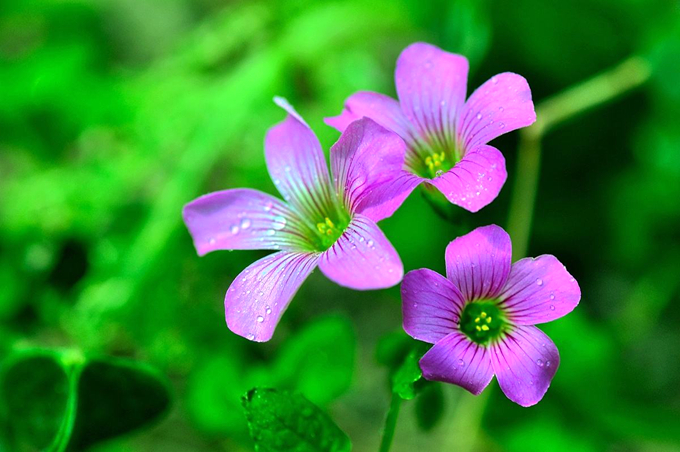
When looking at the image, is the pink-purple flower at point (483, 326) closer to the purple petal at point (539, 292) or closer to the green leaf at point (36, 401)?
the purple petal at point (539, 292)

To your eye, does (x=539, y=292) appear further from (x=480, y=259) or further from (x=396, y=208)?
(x=396, y=208)

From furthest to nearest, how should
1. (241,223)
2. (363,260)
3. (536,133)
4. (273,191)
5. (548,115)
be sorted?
(273,191) → (548,115) → (536,133) → (241,223) → (363,260)

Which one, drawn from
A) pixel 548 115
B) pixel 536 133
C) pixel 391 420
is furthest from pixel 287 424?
pixel 548 115

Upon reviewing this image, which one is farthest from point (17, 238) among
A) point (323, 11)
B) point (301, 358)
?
point (323, 11)

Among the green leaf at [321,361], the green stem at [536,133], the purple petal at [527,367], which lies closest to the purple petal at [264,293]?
the purple petal at [527,367]

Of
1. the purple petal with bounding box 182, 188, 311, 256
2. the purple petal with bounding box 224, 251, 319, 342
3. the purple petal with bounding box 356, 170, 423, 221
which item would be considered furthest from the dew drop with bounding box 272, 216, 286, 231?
the purple petal with bounding box 356, 170, 423, 221

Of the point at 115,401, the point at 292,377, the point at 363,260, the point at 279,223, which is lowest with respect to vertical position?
the point at 292,377

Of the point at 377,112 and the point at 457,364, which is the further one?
the point at 377,112
